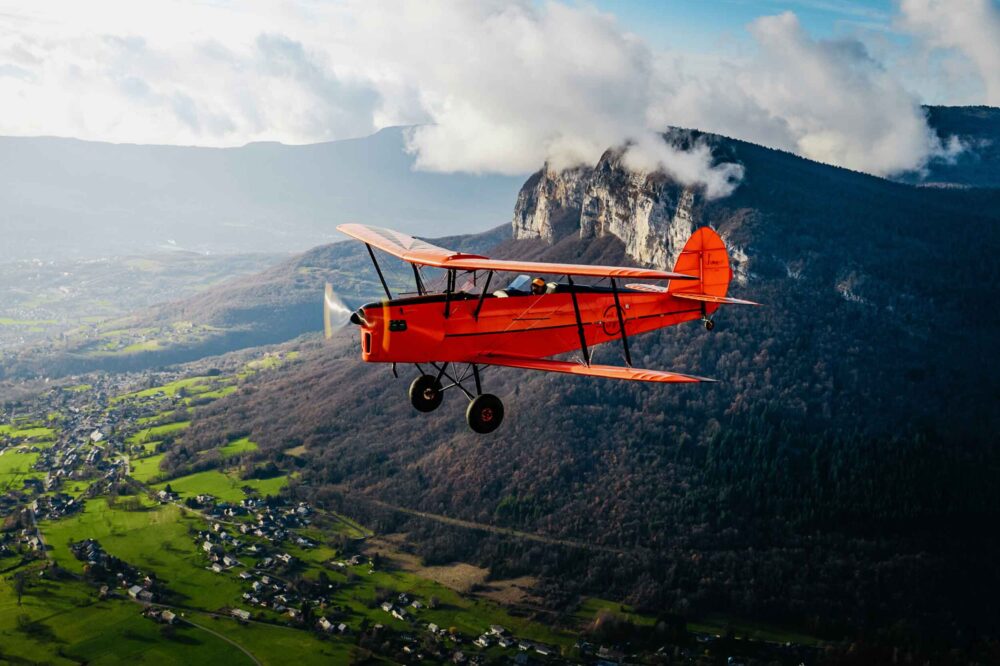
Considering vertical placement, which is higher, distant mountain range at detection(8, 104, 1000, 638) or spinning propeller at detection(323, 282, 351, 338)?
spinning propeller at detection(323, 282, 351, 338)

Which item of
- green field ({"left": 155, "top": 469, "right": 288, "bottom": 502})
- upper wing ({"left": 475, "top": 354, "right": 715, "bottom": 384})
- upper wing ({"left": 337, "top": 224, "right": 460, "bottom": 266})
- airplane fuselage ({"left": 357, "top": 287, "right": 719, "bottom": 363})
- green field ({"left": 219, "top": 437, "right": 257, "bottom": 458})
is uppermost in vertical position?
upper wing ({"left": 337, "top": 224, "right": 460, "bottom": 266})

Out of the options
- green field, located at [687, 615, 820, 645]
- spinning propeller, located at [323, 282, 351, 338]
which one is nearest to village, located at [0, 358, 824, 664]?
green field, located at [687, 615, 820, 645]

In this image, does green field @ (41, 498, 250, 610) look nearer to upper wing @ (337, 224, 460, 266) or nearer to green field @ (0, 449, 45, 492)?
green field @ (0, 449, 45, 492)

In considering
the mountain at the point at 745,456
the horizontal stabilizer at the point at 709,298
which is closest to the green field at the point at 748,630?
the mountain at the point at 745,456

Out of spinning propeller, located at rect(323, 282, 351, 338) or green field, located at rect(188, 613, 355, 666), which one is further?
green field, located at rect(188, 613, 355, 666)

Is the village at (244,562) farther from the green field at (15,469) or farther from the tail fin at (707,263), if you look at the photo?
the tail fin at (707,263)

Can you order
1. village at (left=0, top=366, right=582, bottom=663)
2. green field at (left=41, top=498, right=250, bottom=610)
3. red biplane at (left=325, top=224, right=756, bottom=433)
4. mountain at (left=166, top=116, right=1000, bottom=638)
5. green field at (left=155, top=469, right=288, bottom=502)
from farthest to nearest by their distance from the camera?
green field at (left=155, top=469, right=288, bottom=502) → mountain at (left=166, top=116, right=1000, bottom=638) → green field at (left=41, top=498, right=250, bottom=610) → village at (left=0, top=366, right=582, bottom=663) → red biplane at (left=325, top=224, right=756, bottom=433)
